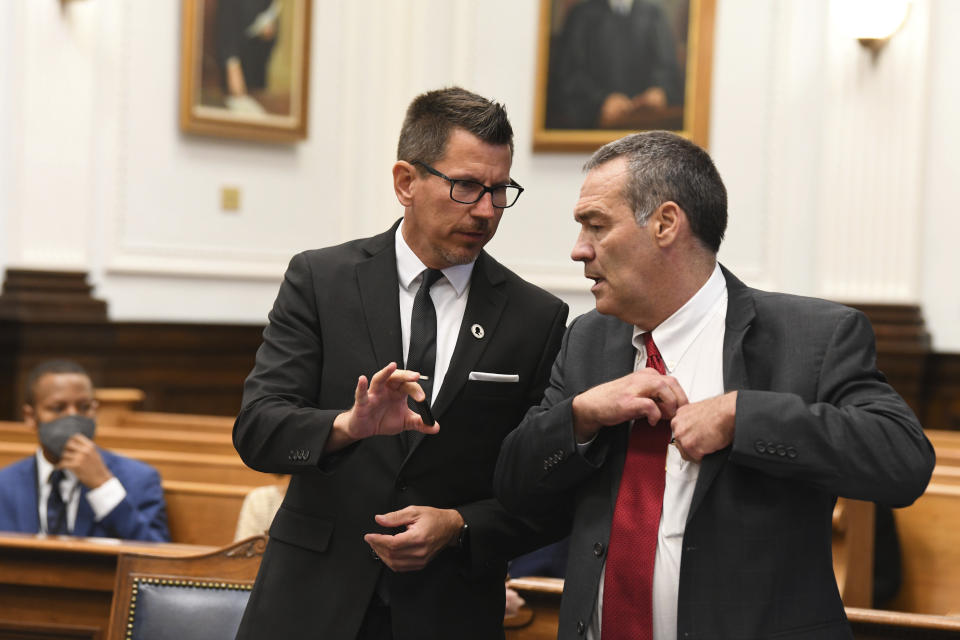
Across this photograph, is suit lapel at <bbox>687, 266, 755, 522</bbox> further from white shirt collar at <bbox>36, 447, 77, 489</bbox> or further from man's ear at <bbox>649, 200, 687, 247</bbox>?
white shirt collar at <bbox>36, 447, 77, 489</bbox>

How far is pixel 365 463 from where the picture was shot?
2.37m

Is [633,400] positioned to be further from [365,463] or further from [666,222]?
[365,463]

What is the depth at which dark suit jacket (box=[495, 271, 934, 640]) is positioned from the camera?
1863 mm

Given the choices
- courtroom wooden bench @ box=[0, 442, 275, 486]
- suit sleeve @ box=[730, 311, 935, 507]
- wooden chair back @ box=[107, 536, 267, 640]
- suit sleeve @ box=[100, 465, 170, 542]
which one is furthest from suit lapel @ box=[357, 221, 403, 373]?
courtroom wooden bench @ box=[0, 442, 275, 486]

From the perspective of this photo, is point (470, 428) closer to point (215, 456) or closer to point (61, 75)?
point (215, 456)

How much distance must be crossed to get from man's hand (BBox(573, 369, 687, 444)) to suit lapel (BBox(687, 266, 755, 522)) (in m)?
0.10

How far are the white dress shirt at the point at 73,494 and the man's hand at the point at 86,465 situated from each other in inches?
1.0

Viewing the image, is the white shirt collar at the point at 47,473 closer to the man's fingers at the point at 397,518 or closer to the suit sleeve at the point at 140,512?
the suit sleeve at the point at 140,512

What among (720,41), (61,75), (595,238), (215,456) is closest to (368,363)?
(595,238)

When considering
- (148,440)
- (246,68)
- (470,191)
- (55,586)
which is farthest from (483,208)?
(246,68)

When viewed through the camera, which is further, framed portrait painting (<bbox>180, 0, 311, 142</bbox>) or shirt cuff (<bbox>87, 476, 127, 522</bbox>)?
framed portrait painting (<bbox>180, 0, 311, 142</bbox>)

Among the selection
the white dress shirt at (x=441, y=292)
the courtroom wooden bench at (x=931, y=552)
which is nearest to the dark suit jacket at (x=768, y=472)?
the white dress shirt at (x=441, y=292)

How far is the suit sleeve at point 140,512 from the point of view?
4.44 metres

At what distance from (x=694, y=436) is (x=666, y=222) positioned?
397 millimetres
